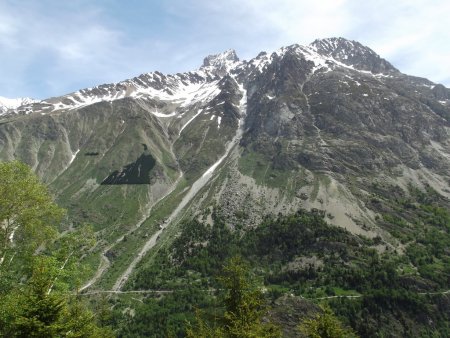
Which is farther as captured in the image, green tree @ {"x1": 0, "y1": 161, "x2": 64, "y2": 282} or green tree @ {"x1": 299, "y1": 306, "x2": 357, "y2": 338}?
green tree @ {"x1": 299, "y1": 306, "x2": 357, "y2": 338}

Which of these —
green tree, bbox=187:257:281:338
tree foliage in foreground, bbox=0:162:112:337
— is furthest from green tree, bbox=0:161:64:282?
green tree, bbox=187:257:281:338

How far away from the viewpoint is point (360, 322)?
6270 inches

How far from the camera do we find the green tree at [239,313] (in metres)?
28.5

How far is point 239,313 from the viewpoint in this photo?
3109 centimetres

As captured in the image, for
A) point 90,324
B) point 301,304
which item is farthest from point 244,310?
point 301,304

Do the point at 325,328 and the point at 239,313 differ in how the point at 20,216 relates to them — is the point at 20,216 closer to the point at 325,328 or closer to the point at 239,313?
the point at 239,313

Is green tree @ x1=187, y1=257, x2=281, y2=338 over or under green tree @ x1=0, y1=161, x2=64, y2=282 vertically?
under

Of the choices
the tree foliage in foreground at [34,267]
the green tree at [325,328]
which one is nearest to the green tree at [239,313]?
the green tree at [325,328]

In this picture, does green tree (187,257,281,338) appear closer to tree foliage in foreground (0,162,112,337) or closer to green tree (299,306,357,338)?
green tree (299,306,357,338)

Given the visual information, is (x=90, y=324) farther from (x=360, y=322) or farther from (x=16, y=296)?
(x=360, y=322)

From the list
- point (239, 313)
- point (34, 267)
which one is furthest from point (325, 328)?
point (34, 267)

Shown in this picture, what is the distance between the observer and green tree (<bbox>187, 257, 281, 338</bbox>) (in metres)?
28.5

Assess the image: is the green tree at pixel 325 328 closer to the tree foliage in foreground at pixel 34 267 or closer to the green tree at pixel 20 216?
the tree foliage in foreground at pixel 34 267

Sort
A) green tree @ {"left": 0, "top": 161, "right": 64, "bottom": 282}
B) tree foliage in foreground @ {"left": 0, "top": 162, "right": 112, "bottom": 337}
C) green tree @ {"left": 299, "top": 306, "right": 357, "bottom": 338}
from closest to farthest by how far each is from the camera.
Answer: tree foliage in foreground @ {"left": 0, "top": 162, "right": 112, "bottom": 337}
green tree @ {"left": 0, "top": 161, "right": 64, "bottom": 282}
green tree @ {"left": 299, "top": 306, "right": 357, "bottom": 338}
